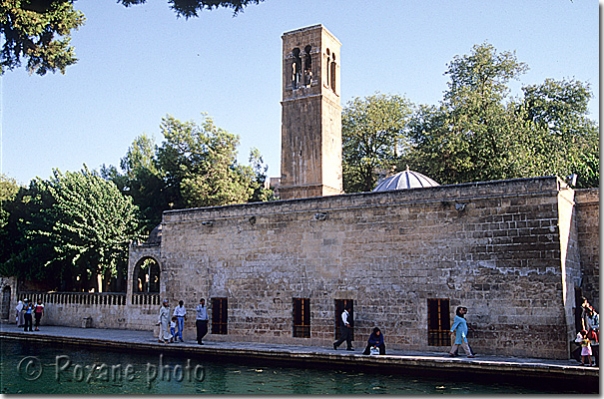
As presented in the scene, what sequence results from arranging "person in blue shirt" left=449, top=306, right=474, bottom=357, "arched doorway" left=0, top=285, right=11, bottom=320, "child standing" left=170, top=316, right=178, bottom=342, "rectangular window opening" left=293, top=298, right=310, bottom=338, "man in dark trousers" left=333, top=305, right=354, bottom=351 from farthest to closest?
"arched doorway" left=0, top=285, right=11, bottom=320
"child standing" left=170, top=316, right=178, bottom=342
"rectangular window opening" left=293, top=298, right=310, bottom=338
"man in dark trousers" left=333, top=305, right=354, bottom=351
"person in blue shirt" left=449, top=306, right=474, bottom=357

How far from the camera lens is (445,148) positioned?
2447cm

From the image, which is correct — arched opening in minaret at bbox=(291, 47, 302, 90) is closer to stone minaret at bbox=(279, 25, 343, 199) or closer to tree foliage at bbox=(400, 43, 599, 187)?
stone minaret at bbox=(279, 25, 343, 199)

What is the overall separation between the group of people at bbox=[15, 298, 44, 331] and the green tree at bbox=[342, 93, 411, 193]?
54.1ft

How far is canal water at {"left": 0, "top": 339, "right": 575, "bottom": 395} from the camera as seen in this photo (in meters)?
10.3

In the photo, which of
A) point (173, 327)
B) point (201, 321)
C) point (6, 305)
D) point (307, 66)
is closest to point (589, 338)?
point (201, 321)

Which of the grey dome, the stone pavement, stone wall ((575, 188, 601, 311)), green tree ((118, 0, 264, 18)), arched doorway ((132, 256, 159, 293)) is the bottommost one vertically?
the stone pavement

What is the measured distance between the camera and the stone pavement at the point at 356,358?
10.6 meters

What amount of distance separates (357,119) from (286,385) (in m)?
22.3

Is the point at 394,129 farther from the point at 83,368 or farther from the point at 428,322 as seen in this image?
the point at 83,368

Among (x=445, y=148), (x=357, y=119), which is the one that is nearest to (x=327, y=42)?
(x=445, y=148)

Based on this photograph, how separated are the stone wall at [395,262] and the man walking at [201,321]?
929 millimetres

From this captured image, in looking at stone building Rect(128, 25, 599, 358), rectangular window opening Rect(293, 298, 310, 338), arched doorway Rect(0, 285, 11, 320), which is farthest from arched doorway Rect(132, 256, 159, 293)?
rectangular window opening Rect(293, 298, 310, 338)

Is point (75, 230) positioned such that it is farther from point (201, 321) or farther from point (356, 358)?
point (356, 358)

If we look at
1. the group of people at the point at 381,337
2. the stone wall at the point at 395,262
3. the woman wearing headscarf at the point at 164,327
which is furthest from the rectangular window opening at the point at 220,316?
the group of people at the point at 381,337
